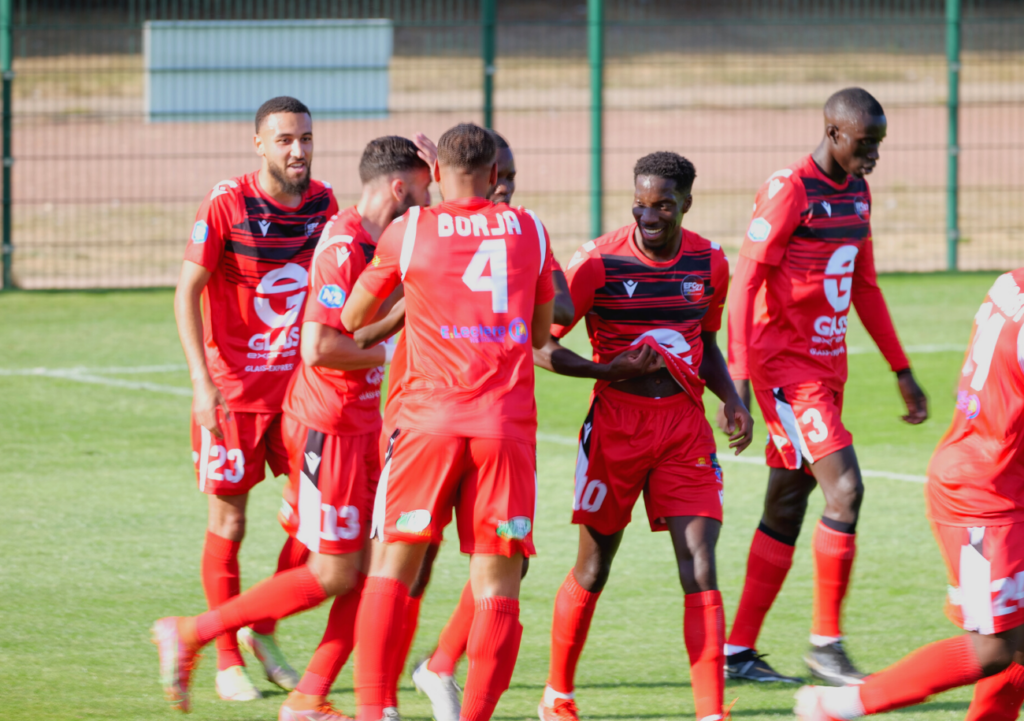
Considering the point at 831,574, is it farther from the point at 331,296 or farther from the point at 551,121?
the point at 551,121

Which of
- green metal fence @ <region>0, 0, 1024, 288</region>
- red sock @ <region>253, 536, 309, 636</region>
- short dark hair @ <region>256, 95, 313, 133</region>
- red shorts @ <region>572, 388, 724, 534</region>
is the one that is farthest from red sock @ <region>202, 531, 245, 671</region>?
green metal fence @ <region>0, 0, 1024, 288</region>

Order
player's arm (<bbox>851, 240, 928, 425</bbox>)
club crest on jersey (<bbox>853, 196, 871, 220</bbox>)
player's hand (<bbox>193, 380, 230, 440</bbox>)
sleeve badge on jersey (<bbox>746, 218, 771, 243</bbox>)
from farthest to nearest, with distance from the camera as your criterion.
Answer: player's arm (<bbox>851, 240, 928, 425</bbox>)
club crest on jersey (<bbox>853, 196, 871, 220</bbox>)
sleeve badge on jersey (<bbox>746, 218, 771, 243</bbox>)
player's hand (<bbox>193, 380, 230, 440</bbox>)

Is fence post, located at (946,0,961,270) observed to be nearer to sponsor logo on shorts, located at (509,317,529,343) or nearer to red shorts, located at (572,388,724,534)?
red shorts, located at (572,388,724,534)

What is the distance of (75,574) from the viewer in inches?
266

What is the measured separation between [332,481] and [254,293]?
925 millimetres

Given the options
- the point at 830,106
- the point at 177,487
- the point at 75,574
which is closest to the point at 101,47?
the point at 177,487

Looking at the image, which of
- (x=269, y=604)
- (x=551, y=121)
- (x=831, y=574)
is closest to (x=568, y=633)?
(x=269, y=604)

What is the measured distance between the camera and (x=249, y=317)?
5617mm

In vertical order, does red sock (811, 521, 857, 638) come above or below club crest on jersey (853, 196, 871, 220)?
below

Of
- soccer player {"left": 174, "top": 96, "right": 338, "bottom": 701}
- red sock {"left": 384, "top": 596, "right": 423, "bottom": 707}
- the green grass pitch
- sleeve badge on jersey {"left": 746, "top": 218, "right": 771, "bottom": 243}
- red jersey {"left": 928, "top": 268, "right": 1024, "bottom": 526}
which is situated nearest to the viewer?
red jersey {"left": 928, "top": 268, "right": 1024, "bottom": 526}

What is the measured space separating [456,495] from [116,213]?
16.2 meters

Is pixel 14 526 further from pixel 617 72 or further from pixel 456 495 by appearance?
pixel 617 72

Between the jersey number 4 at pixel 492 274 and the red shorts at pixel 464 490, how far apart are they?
0.42 meters

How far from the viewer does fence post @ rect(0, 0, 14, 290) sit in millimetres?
15141
